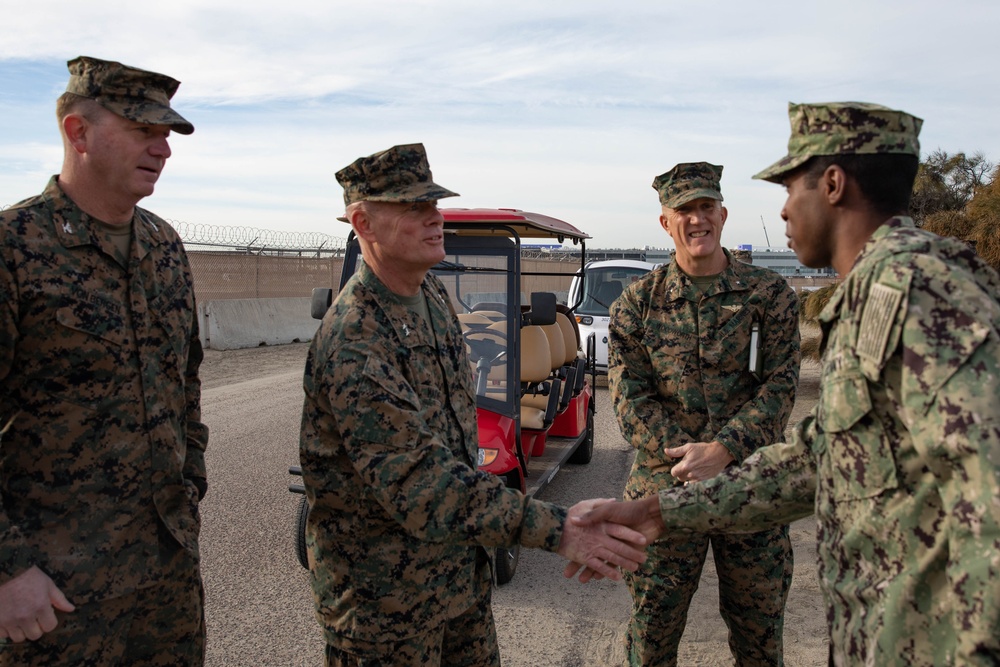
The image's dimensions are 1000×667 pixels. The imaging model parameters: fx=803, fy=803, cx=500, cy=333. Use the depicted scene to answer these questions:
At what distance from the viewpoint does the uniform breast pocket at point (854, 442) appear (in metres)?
1.64

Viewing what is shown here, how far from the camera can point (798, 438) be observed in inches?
88.9

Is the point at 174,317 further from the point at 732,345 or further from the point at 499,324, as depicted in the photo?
the point at 499,324

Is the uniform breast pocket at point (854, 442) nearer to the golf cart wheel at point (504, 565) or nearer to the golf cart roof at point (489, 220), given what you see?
the golf cart wheel at point (504, 565)

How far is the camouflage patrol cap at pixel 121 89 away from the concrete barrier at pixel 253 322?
12.3 m

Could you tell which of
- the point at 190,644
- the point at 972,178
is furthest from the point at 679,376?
the point at 972,178

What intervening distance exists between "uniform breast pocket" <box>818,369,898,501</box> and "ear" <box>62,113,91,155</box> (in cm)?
214

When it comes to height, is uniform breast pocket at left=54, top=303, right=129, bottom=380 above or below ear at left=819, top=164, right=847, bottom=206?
below

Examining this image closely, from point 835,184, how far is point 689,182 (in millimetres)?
1515

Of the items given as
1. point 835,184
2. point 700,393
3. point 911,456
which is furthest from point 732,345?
point 911,456

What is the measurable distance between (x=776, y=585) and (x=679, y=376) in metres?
0.86

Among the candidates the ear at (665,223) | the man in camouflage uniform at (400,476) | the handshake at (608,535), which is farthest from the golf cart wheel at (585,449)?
the man in camouflage uniform at (400,476)

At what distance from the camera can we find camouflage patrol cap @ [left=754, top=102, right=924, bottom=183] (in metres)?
1.81

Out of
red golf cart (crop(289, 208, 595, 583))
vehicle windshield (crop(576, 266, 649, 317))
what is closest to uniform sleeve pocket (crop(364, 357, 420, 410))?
red golf cart (crop(289, 208, 595, 583))

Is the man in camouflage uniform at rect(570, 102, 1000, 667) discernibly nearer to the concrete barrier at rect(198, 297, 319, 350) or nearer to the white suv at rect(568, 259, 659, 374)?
the white suv at rect(568, 259, 659, 374)
